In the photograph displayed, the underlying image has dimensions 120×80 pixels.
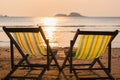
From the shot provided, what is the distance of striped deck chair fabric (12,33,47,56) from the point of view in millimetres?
5586

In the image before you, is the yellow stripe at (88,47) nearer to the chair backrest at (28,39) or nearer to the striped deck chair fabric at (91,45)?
the striped deck chair fabric at (91,45)

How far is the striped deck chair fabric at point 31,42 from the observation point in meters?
5.59

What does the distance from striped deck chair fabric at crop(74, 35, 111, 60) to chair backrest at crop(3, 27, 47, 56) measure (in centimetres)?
67

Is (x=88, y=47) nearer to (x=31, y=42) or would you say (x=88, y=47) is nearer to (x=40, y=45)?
(x=40, y=45)

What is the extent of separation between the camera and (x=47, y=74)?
20.7 ft

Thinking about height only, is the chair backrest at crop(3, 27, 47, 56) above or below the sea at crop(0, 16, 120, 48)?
above

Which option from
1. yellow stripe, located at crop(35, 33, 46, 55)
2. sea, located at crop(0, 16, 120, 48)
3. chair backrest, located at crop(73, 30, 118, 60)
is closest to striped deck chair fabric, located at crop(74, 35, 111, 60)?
chair backrest, located at crop(73, 30, 118, 60)

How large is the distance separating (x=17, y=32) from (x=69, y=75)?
4.70ft

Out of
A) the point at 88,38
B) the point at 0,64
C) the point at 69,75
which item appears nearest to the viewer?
the point at 88,38

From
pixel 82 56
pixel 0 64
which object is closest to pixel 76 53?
pixel 82 56

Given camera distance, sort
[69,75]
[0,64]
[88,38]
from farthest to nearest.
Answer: [0,64]
[69,75]
[88,38]

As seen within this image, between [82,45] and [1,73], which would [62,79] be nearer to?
[82,45]

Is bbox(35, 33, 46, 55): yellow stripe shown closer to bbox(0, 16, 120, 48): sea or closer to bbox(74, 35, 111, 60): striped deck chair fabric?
bbox(74, 35, 111, 60): striped deck chair fabric

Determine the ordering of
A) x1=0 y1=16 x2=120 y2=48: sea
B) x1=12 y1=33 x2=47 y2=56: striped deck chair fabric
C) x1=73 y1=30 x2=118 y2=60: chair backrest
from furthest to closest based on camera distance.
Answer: x1=0 y1=16 x2=120 y2=48: sea
x1=12 y1=33 x2=47 y2=56: striped deck chair fabric
x1=73 y1=30 x2=118 y2=60: chair backrest
